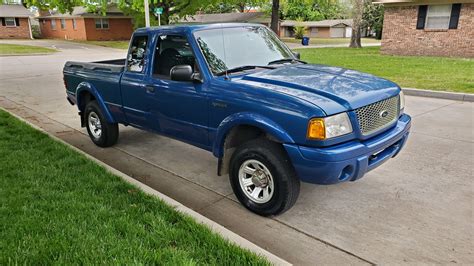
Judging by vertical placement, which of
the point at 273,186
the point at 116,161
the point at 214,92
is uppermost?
the point at 214,92

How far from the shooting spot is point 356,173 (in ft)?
11.1

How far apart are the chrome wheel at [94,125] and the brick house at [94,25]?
3987cm

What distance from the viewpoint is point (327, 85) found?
3674mm

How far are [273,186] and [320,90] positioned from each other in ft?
3.31

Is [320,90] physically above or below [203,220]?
above

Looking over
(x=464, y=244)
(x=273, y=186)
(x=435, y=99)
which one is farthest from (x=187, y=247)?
(x=435, y=99)

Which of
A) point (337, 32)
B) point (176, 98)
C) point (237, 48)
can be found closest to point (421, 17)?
point (237, 48)

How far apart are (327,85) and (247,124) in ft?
2.86

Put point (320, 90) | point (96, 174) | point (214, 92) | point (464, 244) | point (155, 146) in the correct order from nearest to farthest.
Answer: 1. point (464, 244)
2. point (320, 90)
3. point (214, 92)
4. point (96, 174)
5. point (155, 146)

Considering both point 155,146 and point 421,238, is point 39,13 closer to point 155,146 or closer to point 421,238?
point 155,146

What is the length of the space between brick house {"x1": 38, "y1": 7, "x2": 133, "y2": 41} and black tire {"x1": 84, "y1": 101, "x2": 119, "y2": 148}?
39.9m

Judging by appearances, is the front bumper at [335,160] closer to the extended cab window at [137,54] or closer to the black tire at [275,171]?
the black tire at [275,171]

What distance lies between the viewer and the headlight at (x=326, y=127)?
3.20 meters

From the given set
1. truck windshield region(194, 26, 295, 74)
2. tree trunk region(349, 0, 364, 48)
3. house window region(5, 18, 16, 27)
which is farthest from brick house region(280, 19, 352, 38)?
truck windshield region(194, 26, 295, 74)
